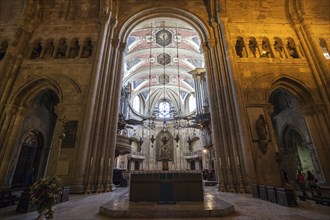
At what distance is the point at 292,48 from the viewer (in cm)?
1155

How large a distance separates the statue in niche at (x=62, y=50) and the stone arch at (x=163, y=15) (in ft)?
12.1

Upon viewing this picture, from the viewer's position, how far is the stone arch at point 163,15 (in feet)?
42.7

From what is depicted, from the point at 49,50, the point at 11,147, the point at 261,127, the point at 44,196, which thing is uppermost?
the point at 49,50

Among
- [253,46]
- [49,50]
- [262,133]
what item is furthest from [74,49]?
[262,133]

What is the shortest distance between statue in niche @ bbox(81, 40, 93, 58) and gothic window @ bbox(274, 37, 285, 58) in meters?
11.9

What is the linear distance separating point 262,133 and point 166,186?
5749mm

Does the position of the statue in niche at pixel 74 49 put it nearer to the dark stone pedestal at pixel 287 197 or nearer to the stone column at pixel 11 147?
the stone column at pixel 11 147

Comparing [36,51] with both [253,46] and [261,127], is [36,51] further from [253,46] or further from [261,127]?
[261,127]

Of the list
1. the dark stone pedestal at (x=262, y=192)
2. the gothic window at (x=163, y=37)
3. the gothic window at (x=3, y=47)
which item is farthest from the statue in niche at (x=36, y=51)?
the dark stone pedestal at (x=262, y=192)

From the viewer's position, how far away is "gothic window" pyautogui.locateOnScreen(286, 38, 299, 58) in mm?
11398

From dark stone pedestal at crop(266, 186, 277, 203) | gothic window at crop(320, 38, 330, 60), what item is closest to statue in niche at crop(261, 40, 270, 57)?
gothic window at crop(320, 38, 330, 60)

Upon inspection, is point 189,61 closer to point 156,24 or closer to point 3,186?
point 156,24

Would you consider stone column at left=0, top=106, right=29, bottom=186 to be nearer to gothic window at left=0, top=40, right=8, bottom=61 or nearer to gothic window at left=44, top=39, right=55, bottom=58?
gothic window at left=44, top=39, right=55, bottom=58

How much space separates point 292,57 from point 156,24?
12.8 meters
